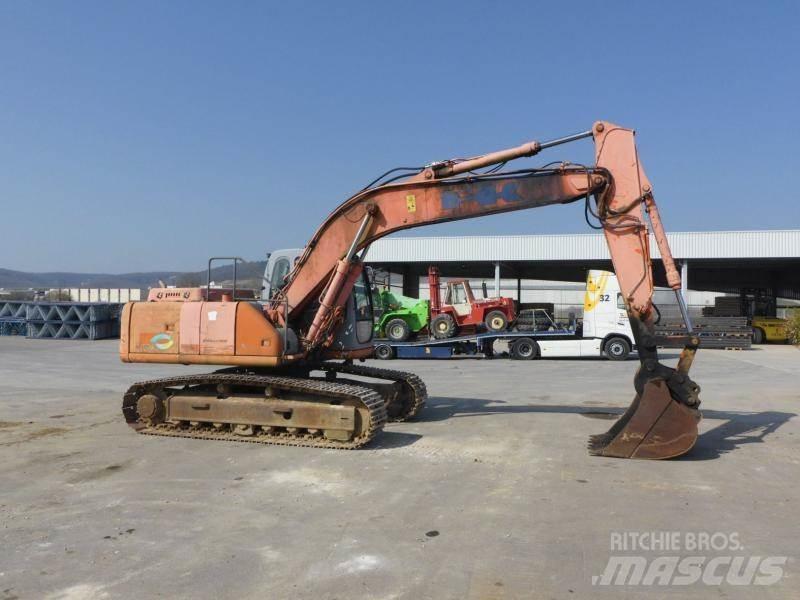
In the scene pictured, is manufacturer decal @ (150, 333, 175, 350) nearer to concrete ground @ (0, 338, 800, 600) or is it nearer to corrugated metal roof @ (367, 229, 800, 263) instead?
concrete ground @ (0, 338, 800, 600)

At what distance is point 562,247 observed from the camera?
38.2 meters

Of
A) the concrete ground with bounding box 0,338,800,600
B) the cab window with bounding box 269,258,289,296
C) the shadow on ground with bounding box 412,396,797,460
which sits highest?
the cab window with bounding box 269,258,289,296

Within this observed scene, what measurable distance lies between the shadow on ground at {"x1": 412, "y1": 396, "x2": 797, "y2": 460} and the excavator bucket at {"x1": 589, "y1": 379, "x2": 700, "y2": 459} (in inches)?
15.4

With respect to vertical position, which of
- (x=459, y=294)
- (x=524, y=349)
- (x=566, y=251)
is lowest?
(x=524, y=349)

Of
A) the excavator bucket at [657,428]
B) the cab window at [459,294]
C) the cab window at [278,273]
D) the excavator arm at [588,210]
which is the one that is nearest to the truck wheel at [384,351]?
the cab window at [459,294]

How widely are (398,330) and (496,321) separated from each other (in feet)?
13.0

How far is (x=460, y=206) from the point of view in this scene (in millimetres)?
9719

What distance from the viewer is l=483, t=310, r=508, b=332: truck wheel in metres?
25.9

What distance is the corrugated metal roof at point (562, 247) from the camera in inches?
1425

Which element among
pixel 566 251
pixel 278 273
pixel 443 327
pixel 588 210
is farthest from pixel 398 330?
pixel 588 210

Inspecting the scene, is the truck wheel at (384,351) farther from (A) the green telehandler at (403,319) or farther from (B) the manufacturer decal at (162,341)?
(B) the manufacturer decal at (162,341)

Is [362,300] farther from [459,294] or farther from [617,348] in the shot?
[459,294]

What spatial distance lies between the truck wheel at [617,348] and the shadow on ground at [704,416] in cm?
1100

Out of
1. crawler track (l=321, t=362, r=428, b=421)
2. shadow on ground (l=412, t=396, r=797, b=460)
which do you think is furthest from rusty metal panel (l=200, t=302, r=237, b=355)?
shadow on ground (l=412, t=396, r=797, b=460)
